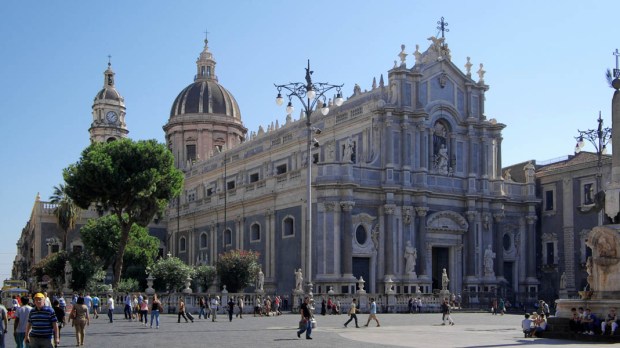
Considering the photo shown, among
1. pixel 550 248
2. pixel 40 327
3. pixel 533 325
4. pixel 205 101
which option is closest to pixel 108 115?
pixel 205 101

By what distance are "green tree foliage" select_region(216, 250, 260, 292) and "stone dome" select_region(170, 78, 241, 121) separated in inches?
1490

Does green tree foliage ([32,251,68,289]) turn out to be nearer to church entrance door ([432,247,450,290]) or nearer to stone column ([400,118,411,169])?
stone column ([400,118,411,169])

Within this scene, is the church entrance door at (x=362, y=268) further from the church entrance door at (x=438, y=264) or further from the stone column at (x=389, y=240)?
the church entrance door at (x=438, y=264)

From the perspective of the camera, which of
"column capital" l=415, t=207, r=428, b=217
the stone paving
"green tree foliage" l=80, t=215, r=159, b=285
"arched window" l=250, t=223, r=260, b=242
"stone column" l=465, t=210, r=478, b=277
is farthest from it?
"green tree foliage" l=80, t=215, r=159, b=285

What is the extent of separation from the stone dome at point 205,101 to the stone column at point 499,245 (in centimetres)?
3874

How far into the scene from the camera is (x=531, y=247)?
6125cm

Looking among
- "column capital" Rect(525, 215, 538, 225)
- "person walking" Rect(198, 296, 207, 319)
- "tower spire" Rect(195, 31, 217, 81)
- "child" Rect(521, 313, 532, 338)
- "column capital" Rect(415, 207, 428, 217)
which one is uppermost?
"tower spire" Rect(195, 31, 217, 81)

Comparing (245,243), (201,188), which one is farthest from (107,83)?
(245,243)

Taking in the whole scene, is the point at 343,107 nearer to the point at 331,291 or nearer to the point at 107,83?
the point at 331,291

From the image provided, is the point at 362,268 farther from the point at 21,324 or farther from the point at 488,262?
the point at 21,324

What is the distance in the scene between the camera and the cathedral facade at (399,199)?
173 ft

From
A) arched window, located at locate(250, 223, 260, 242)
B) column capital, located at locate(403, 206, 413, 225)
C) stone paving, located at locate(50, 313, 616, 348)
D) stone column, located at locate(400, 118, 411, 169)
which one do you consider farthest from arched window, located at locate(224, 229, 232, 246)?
stone paving, located at locate(50, 313, 616, 348)

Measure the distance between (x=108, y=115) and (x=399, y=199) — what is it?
4528 centimetres

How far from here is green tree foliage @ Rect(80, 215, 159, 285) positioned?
6197cm
